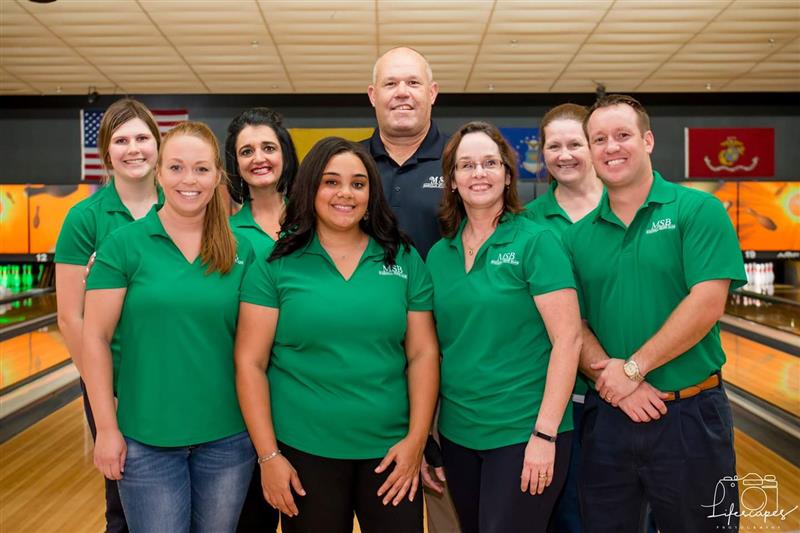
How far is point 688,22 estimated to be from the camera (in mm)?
6309

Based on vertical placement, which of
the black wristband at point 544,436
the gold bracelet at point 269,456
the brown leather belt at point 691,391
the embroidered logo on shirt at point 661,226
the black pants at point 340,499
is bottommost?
the black pants at point 340,499

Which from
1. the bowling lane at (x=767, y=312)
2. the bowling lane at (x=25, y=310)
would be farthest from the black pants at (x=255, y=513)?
the bowling lane at (x=767, y=312)

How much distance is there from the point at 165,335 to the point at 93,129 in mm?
8107

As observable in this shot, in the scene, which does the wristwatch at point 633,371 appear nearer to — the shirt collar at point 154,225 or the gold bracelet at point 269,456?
the gold bracelet at point 269,456

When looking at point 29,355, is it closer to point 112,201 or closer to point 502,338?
point 112,201

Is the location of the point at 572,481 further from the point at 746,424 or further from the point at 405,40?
the point at 405,40

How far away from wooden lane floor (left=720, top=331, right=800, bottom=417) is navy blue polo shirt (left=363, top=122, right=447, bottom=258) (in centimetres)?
323

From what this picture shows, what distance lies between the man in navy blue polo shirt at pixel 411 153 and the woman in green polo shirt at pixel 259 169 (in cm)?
34

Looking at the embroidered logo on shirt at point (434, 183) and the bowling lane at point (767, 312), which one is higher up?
the embroidered logo on shirt at point (434, 183)

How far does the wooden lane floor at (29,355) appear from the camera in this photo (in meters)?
4.84

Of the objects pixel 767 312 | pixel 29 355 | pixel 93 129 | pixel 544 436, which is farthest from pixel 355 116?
pixel 544 436

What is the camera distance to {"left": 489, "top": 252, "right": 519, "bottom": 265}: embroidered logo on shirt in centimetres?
177

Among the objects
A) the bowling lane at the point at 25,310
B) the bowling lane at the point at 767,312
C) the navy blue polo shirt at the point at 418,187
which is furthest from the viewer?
the bowling lane at the point at 25,310

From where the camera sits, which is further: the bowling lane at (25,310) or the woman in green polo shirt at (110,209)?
the bowling lane at (25,310)
